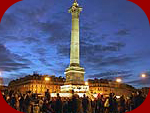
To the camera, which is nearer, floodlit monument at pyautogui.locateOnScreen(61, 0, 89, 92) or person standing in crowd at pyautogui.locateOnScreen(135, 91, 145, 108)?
person standing in crowd at pyautogui.locateOnScreen(135, 91, 145, 108)

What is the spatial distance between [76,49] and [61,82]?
54536mm

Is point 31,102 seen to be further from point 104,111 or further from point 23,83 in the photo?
point 23,83

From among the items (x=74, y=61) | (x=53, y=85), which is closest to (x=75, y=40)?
(x=74, y=61)

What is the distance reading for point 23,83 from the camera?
86.9 metres

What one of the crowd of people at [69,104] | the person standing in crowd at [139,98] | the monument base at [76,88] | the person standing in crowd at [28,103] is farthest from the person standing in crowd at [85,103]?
the monument base at [76,88]

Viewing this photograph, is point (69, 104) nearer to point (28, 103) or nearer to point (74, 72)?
point (28, 103)

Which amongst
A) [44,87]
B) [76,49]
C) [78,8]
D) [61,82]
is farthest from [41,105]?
[61,82]

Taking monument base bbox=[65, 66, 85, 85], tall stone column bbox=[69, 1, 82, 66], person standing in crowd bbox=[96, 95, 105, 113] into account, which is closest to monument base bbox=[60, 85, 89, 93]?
monument base bbox=[65, 66, 85, 85]

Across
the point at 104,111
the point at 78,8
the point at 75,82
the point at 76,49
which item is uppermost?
the point at 78,8

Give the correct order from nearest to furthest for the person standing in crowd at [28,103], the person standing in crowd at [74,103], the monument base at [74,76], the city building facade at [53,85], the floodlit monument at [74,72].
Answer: the person standing in crowd at [74,103]
the person standing in crowd at [28,103]
the floodlit monument at [74,72]
the monument base at [74,76]
the city building facade at [53,85]

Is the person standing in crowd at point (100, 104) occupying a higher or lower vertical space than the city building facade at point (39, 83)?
lower

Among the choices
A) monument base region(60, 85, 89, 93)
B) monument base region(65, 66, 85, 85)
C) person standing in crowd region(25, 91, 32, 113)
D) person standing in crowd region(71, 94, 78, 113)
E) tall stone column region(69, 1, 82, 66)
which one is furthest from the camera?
tall stone column region(69, 1, 82, 66)

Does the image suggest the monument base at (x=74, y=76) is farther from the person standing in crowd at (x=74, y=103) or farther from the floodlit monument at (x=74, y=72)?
the person standing in crowd at (x=74, y=103)

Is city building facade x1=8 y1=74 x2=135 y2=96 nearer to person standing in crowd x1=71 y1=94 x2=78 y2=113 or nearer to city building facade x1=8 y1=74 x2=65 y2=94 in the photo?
city building facade x1=8 y1=74 x2=65 y2=94
